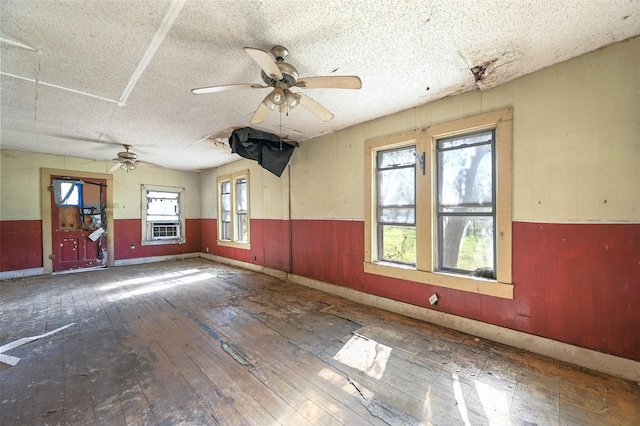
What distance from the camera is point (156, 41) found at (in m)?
2.01

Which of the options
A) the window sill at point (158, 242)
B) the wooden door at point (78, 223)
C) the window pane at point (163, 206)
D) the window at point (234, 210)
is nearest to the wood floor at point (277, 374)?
the wooden door at point (78, 223)

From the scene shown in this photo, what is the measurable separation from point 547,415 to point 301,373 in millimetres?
1718

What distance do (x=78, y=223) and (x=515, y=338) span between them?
8532 mm

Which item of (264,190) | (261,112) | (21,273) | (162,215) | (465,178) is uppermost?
(261,112)

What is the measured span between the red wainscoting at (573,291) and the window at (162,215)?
23.9ft

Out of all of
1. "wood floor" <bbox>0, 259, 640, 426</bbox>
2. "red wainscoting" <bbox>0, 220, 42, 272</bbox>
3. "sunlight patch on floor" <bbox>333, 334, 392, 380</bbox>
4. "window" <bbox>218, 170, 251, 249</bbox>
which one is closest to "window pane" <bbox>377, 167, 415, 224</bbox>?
"wood floor" <bbox>0, 259, 640, 426</bbox>

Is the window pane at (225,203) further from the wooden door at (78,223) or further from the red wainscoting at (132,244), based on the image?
the wooden door at (78,223)

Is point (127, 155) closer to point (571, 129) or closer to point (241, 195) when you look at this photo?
point (241, 195)

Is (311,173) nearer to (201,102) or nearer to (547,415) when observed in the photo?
(201,102)

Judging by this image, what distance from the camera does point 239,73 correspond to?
96.3 inches

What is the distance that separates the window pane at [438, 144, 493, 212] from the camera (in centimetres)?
277

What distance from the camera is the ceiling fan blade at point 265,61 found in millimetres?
1659

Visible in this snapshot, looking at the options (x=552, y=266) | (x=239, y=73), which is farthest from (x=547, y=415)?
(x=239, y=73)

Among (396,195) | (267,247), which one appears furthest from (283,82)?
(267,247)
